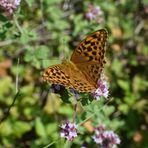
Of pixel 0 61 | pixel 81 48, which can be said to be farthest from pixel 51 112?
pixel 81 48

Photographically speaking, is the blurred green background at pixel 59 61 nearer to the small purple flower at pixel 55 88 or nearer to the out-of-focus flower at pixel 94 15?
the out-of-focus flower at pixel 94 15

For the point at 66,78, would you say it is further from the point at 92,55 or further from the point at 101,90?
the point at 101,90

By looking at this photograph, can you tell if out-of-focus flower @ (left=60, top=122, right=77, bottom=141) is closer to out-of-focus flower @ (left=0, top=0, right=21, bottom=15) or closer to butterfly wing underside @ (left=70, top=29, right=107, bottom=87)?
butterfly wing underside @ (left=70, top=29, right=107, bottom=87)

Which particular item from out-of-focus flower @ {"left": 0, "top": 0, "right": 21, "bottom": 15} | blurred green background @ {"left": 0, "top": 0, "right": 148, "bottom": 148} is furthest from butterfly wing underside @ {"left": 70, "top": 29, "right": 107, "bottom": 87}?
blurred green background @ {"left": 0, "top": 0, "right": 148, "bottom": 148}

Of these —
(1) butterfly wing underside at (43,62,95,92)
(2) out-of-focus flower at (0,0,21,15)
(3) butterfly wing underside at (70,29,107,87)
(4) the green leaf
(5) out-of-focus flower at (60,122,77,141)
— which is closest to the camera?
(1) butterfly wing underside at (43,62,95,92)

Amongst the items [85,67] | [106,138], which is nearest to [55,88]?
[85,67]

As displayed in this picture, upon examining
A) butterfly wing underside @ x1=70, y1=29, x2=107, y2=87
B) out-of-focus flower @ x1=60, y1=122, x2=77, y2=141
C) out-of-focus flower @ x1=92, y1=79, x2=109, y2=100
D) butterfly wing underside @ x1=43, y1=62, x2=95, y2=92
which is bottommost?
out-of-focus flower @ x1=60, y1=122, x2=77, y2=141
